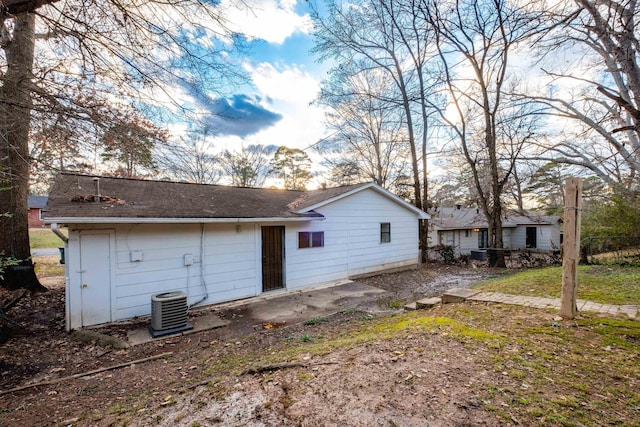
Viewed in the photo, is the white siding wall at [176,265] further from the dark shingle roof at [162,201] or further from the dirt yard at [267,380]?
the dirt yard at [267,380]

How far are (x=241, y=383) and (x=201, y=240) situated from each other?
5.25 meters

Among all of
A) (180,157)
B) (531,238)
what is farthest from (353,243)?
(531,238)

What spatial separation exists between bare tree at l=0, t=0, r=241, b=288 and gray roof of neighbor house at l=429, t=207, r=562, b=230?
19.4m

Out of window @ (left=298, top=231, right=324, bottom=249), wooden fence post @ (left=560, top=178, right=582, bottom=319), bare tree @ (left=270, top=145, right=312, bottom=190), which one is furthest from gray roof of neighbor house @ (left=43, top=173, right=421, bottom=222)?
bare tree @ (left=270, top=145, right=312, bottom=190)

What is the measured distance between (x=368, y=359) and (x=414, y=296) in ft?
19.3

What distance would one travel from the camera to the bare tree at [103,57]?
3809 mm

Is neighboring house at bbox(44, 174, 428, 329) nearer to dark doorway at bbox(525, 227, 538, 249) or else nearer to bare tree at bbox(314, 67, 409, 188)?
bare tree at bbox(314, 67, 409, 188)

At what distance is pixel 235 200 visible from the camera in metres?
9.22

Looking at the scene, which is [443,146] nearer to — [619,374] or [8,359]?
[619,374]

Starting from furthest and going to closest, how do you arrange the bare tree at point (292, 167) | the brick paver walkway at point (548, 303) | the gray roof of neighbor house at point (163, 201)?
the bare tree at point (292, 167) → the gray roof of neighbor house at point (163, 201) → the brick paver walkway at point (548, 303)

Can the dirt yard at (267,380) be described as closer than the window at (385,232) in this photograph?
Yes

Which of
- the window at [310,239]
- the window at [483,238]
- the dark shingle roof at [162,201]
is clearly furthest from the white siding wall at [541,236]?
the window at [310,239]

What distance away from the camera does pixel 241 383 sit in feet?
9.44

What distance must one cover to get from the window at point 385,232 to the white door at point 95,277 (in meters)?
9.27
